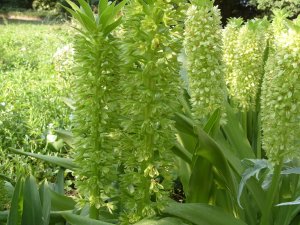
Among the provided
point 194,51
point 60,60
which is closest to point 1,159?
point 60,60

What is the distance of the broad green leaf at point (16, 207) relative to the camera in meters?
1.86

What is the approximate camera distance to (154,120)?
163 cm

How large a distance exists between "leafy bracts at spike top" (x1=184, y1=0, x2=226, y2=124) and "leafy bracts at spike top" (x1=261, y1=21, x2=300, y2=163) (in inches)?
12.2

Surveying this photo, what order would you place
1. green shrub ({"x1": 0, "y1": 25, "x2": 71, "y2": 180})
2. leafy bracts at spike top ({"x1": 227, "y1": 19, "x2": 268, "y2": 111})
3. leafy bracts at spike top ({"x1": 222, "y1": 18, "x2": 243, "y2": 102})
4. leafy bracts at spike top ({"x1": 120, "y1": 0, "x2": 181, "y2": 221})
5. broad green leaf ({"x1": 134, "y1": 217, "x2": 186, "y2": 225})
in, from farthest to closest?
green shrub ({"x1": 0, "y1": 25, "x2": 71, "y2": 180})
leafy bracts at spike top ({"x1": 222, "y1": 18, "x2": 243, "y2": 102})
leafy bracts at spike top ({"x1": 227, "y1": 19, "x2": 268, "y2": 111})
broad green leaf ({"x1": 134, "y1": 217, "x2": 186, "y2": 225})
leafy bracts at spike top ({"x1": 120, "y1": 0, "x2": 181, "y2": 221})

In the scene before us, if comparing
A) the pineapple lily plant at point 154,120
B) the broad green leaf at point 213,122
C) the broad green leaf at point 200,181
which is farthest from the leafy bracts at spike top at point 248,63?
the broad green leaf at point 200,181

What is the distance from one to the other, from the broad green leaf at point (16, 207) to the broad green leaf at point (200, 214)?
60 cm

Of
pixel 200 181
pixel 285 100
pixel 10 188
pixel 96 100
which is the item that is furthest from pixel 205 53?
pixel 10 188

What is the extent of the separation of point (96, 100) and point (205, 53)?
72 cm

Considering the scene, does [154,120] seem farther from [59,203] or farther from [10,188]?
[10,188]

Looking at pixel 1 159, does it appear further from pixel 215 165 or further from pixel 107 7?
pixel 107 7

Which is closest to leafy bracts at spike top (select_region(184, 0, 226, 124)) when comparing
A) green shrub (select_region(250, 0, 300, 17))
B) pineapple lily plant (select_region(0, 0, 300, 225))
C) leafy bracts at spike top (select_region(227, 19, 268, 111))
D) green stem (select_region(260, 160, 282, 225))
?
pineapple lily plant (select_region(0, 0, 300, 225))

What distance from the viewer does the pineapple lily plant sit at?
5.26ft

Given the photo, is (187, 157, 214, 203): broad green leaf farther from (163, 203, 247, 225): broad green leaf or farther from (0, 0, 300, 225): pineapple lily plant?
(163, 203, 247, 225): broad green leaf

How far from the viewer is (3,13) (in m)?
32.1
